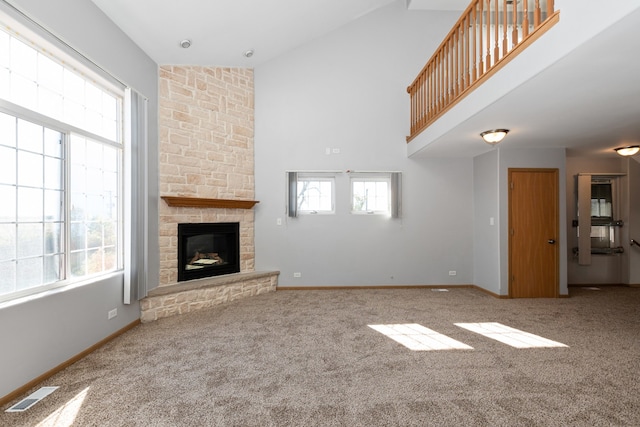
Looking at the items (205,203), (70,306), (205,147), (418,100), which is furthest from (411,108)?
(70,306)

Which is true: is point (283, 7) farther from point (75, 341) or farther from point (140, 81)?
point (75, 341)

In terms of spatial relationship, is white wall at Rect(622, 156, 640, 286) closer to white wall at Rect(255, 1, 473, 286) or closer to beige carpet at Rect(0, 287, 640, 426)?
beige carpet at Rect(0, 287, 640, 426)

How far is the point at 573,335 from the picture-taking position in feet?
11.3

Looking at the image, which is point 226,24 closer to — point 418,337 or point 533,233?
point 418,337

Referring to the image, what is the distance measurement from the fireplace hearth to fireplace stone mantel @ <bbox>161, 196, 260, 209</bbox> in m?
0.29

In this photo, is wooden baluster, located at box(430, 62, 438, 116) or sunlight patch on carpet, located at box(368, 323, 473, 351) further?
wooden baluster, located at box(430, 62, 438, 116)

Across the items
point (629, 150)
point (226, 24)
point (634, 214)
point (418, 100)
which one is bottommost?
point (634, 214)

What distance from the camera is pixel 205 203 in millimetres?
4828

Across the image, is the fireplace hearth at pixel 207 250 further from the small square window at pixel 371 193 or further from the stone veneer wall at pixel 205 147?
the small square window at pixel 371 193

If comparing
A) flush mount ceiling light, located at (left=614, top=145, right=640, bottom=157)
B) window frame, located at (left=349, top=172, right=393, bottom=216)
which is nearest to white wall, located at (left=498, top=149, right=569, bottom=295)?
flush mount ceiling light, located at (left=614, top=145, right=640, bottom=157)

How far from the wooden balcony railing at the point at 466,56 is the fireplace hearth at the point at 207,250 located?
11.7 ft

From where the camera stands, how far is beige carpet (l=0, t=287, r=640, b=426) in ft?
6.73

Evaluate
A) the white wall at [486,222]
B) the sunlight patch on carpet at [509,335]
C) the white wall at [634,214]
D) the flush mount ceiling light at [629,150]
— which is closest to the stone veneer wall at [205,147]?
the sunlight patch on carpet at [509,335]

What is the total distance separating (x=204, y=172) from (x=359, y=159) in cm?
266
